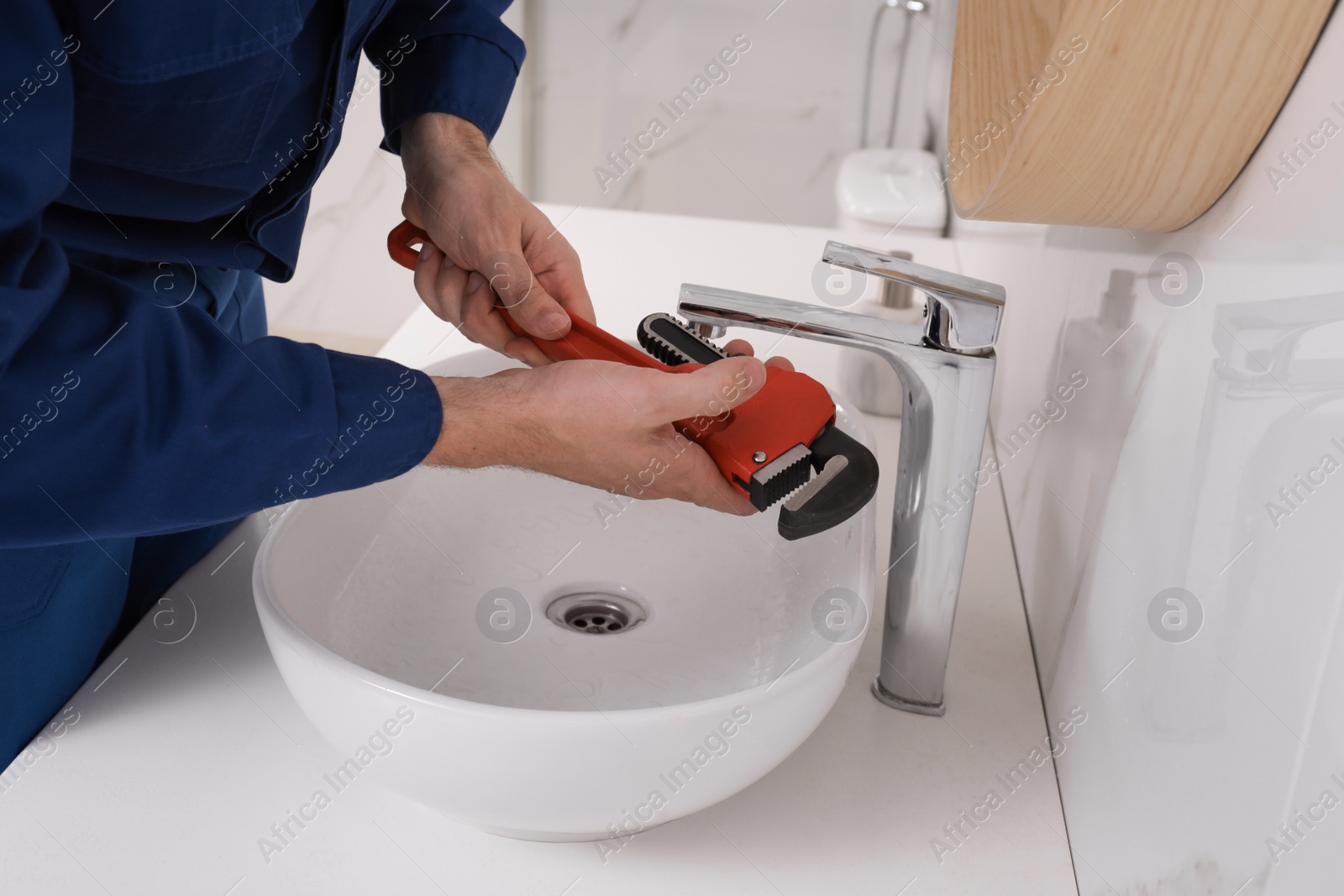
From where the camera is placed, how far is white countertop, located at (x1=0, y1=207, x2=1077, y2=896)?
19.0 inches

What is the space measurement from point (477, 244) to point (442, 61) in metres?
0.18

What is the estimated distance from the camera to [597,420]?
503mm

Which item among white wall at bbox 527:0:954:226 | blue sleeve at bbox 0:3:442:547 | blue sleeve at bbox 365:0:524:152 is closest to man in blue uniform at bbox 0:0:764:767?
blue sleeve at bbox 0:3:442:547

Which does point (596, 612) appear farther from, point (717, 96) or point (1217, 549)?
point (717, 96)

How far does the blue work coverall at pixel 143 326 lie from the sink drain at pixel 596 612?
196mm

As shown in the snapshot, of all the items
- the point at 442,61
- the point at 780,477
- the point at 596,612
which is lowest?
the point at 596,612

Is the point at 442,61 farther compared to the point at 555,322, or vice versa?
the point at 442,61

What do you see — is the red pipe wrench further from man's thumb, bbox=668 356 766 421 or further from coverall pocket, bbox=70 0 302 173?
coverall pocket, bbox=70 0 302 173

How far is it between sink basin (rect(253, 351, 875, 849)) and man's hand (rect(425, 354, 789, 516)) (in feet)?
0.35

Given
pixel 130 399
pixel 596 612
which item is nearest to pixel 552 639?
pixel 596 612

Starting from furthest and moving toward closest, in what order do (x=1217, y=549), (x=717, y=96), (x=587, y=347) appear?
1. (x=717, y=96)
2. (x=587, y=347)
3. (x=1217, y=549)

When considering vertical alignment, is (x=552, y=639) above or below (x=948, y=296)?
below

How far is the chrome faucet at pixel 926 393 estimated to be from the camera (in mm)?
490

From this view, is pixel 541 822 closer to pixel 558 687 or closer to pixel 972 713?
pixel 558 687
